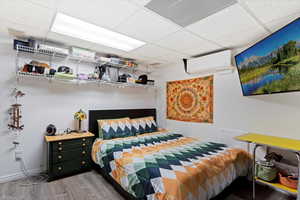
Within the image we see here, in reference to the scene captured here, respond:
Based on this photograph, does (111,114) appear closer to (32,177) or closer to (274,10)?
(32,177)

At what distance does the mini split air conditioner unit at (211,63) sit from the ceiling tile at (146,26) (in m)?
1.11

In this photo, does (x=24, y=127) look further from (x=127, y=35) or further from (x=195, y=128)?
(x=195, y=128)

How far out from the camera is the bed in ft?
4.86

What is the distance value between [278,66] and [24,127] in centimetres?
372

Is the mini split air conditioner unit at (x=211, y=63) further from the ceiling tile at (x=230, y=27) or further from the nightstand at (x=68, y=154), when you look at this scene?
the nightstand at (x=68, y=154)

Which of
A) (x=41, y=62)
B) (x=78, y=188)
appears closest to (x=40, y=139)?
(x=78, y=188)

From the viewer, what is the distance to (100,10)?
160 centimetres

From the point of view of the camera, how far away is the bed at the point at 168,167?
148 cm

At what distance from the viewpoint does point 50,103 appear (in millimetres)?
2643

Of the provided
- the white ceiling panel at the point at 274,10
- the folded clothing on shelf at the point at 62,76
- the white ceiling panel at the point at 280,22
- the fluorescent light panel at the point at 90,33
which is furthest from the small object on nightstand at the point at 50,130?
the white ceiling panel at the point at 280,22

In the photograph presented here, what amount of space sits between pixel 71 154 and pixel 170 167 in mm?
1762

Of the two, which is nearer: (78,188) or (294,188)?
(294,188)

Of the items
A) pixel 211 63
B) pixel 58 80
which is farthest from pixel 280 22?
pixel 58 80

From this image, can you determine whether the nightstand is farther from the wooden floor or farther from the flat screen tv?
the flat screen tv
